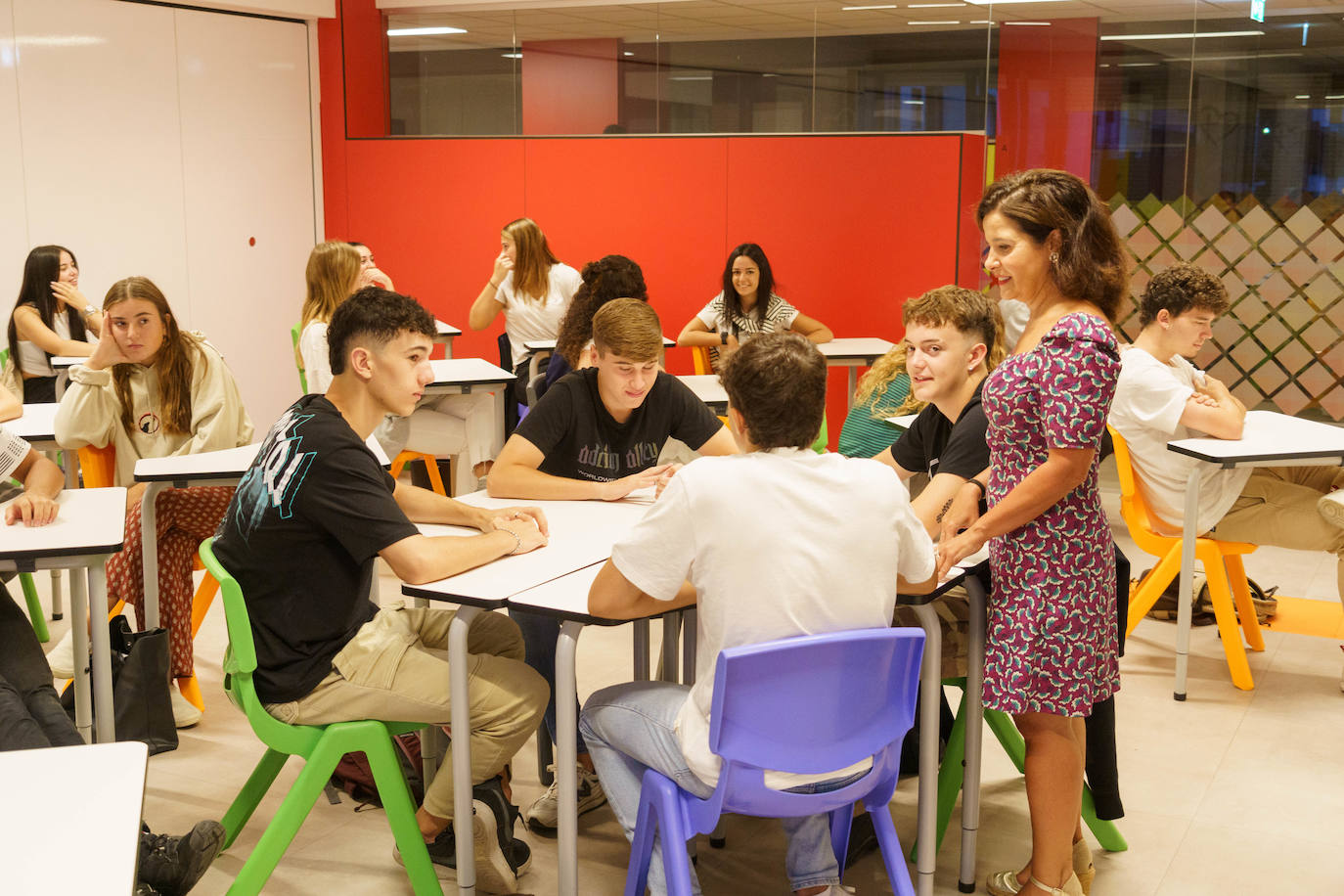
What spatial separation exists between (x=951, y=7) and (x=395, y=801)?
5202mm

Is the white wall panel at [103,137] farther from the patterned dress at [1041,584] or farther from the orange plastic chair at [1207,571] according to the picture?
the patterned dress at [1041,584]

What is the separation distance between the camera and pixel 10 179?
6066mm

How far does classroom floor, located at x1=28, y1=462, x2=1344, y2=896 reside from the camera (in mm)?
2652

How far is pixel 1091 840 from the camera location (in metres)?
2.83

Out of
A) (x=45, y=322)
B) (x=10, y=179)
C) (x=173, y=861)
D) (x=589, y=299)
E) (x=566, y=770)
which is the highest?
(x=10, y=179)

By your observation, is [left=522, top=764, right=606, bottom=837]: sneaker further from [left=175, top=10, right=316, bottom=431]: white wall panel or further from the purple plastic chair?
[left=175, top=10, right=316, bottom=431]: white wall panel

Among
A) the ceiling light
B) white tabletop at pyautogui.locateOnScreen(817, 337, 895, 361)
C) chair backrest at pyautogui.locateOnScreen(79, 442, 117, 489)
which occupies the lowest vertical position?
chair backrest at pyautogui.locateOnScreen(79, 442, 117, 489)

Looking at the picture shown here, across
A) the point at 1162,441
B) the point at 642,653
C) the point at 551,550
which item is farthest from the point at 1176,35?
the point at 551,550

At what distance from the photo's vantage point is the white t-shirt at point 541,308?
5883mm

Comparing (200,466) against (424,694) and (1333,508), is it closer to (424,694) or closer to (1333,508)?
(424,694)

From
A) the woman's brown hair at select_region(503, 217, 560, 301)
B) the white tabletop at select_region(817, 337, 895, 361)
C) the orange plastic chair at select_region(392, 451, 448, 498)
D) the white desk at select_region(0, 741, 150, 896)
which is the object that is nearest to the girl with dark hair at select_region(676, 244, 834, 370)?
the white tabletop at select_region(817, 337, 895, 361)

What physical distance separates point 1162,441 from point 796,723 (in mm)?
2298

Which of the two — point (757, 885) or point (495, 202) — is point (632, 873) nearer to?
point (757, 885)

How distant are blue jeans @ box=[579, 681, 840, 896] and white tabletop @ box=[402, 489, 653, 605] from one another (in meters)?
0.26
